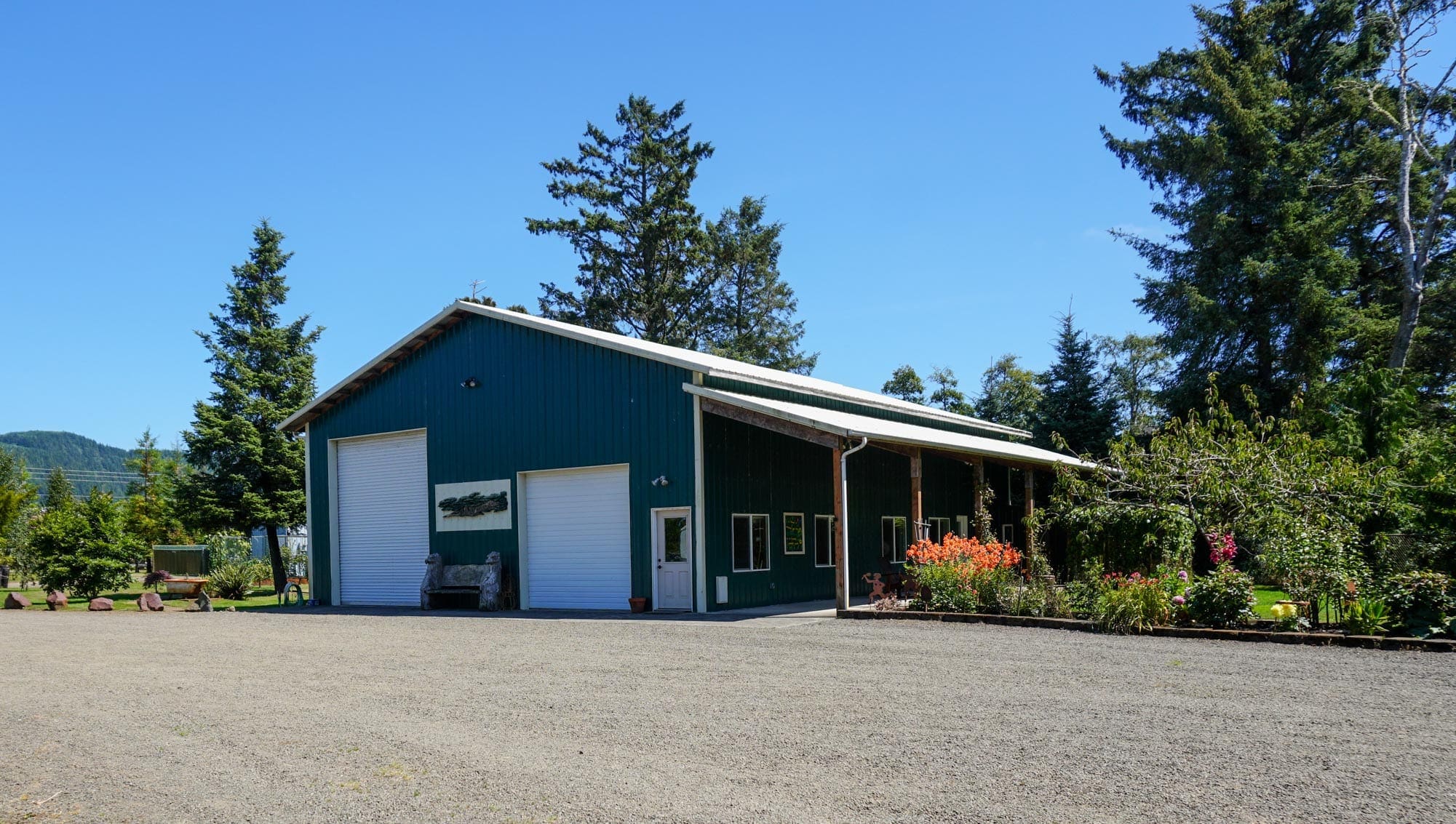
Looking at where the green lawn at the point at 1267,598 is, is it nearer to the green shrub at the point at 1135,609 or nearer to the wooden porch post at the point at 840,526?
the green shrub at the point at 1135,609

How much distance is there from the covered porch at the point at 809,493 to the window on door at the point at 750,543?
0.07 ft

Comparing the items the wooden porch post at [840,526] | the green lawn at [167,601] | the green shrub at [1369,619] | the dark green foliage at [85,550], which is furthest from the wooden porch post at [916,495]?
the dark green foliage at [85,550]

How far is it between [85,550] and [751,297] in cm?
2872

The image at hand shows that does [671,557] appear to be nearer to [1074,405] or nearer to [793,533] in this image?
[793,533]

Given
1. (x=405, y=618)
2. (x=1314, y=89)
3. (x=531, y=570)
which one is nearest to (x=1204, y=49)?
(x=1314, y=89)

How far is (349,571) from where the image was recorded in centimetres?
2364

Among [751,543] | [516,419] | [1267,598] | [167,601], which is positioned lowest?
[167,601]

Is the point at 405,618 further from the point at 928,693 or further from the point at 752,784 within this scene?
the point at 752,784

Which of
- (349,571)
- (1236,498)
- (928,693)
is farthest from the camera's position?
(349,571)

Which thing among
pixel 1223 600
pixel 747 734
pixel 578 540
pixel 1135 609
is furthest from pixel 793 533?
pixel 747 734

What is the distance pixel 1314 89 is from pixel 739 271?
23.4 m

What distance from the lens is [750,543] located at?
19453 millimetres

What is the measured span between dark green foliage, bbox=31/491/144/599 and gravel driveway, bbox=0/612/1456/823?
15.2 metres

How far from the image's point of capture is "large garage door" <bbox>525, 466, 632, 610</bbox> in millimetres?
19469
